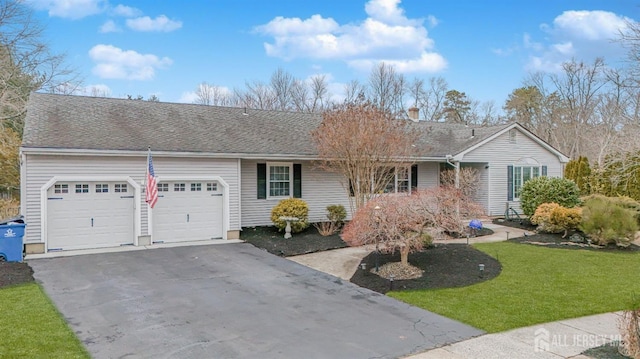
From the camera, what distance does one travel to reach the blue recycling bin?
33.5 ft

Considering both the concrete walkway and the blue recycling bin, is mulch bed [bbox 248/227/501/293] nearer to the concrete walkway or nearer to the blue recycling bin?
the concrete walkway

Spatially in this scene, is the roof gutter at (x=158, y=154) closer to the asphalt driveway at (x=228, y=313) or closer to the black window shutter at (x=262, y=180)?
the black window shutter at (x=262, y=180)

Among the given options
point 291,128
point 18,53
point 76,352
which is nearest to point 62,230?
point 76,352

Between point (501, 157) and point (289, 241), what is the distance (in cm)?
1068

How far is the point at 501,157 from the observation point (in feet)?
61.3

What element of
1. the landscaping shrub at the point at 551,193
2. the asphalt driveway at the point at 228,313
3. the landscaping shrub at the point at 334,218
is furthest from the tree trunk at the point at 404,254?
the landscaping shrub at the point at 551,193

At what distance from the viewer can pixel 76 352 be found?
530 cm

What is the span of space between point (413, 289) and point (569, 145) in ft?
109

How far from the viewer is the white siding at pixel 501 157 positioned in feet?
60.2

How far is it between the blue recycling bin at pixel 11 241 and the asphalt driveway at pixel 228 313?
47cm

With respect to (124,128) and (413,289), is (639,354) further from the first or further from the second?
(124,128)

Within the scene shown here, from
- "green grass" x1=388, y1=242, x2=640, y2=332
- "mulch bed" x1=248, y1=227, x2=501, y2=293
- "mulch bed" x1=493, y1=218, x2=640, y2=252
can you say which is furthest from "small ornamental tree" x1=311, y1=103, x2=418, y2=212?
"mulch bed" x1=493, y1=218, x2=640, y2=252

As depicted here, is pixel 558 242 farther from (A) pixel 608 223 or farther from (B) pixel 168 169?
(B) pixel 168 169

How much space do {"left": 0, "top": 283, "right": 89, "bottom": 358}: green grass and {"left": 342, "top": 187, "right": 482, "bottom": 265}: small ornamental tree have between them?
5635mm
